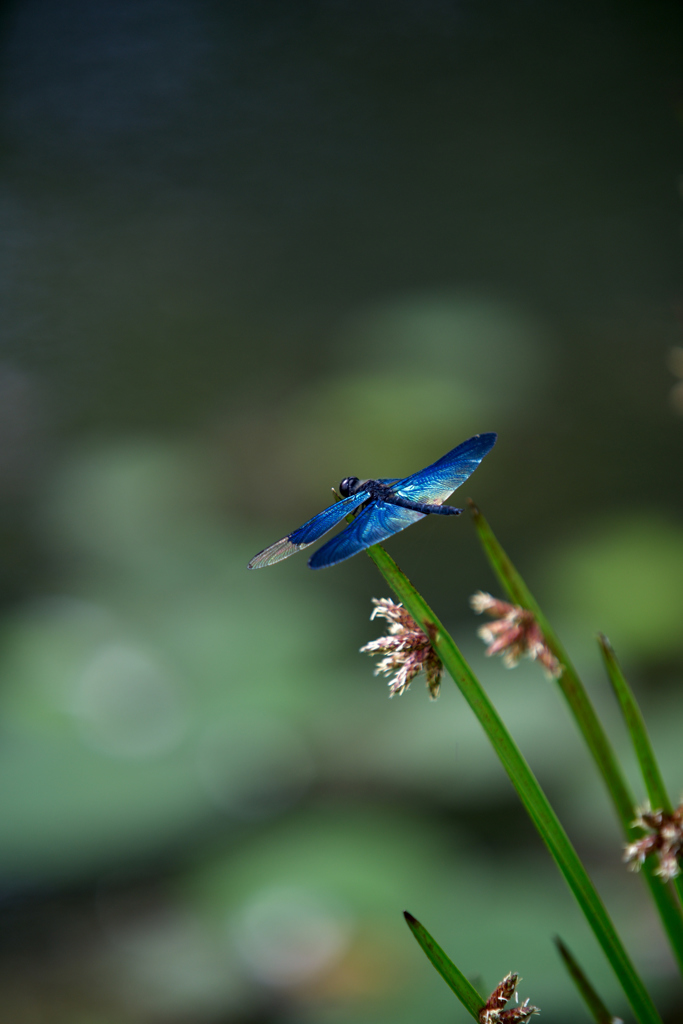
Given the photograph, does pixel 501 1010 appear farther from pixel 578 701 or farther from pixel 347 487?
pixel 347 487

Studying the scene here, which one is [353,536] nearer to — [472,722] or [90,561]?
[472,722]

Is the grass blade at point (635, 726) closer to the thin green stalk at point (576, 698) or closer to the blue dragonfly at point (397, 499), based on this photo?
the thin green stalk at point (576, 698)

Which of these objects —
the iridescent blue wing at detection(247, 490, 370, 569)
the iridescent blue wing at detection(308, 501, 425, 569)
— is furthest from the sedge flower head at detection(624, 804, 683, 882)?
the iridescent blue wing at detection(247, 490, 370, 569)

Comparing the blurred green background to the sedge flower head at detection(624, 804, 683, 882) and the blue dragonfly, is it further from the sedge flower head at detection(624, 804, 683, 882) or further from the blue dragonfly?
the sedge flower head at detection(624, 804, 683, 882)

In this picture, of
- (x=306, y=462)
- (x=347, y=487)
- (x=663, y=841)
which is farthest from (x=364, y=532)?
(x=306, y=462)

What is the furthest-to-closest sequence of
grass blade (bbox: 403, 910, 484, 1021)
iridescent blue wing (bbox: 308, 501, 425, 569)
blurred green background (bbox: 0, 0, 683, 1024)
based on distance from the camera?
blurred green background (bbox: 0, 0, 683, 1024)
iridescent blue wing (bbox: 308, 501, 425, 569)
grass blade (bbox: 403, 910, 484, 1021)

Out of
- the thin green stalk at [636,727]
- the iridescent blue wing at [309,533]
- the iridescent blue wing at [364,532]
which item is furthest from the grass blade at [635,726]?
the iridescent blue wing at [309,533]
